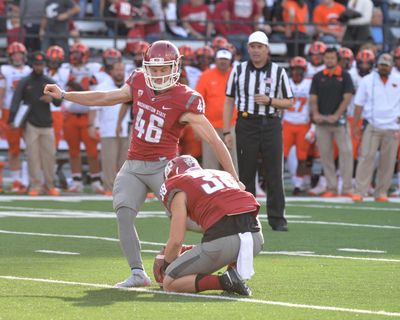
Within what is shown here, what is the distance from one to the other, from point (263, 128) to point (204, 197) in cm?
519

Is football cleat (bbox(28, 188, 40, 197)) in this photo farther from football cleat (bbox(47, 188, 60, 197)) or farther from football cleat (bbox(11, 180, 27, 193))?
football cleat (bbox(11, 180, 27, 193))

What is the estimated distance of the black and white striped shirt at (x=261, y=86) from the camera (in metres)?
13.2

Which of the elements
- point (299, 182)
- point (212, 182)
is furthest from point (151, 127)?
point (299, 182)

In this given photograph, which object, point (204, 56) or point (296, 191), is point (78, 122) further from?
point (296, 191)

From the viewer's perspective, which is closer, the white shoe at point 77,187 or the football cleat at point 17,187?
the football cleat at point 17,187

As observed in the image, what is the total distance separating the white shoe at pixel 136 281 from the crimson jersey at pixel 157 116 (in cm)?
85

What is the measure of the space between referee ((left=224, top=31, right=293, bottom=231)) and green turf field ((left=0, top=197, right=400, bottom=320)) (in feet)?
1.28

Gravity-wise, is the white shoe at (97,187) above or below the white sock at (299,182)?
below

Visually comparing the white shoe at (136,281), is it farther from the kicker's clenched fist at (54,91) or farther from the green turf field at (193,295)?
the kicker's clenched fist at (54,91)

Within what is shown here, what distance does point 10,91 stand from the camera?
18859mm

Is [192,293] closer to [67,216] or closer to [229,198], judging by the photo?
[229,198]

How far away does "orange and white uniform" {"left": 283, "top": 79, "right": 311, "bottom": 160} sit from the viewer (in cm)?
1942

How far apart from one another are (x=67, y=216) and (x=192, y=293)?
6.66m

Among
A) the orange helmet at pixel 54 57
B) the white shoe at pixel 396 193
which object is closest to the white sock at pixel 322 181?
the white shoe at pixel 396 193
